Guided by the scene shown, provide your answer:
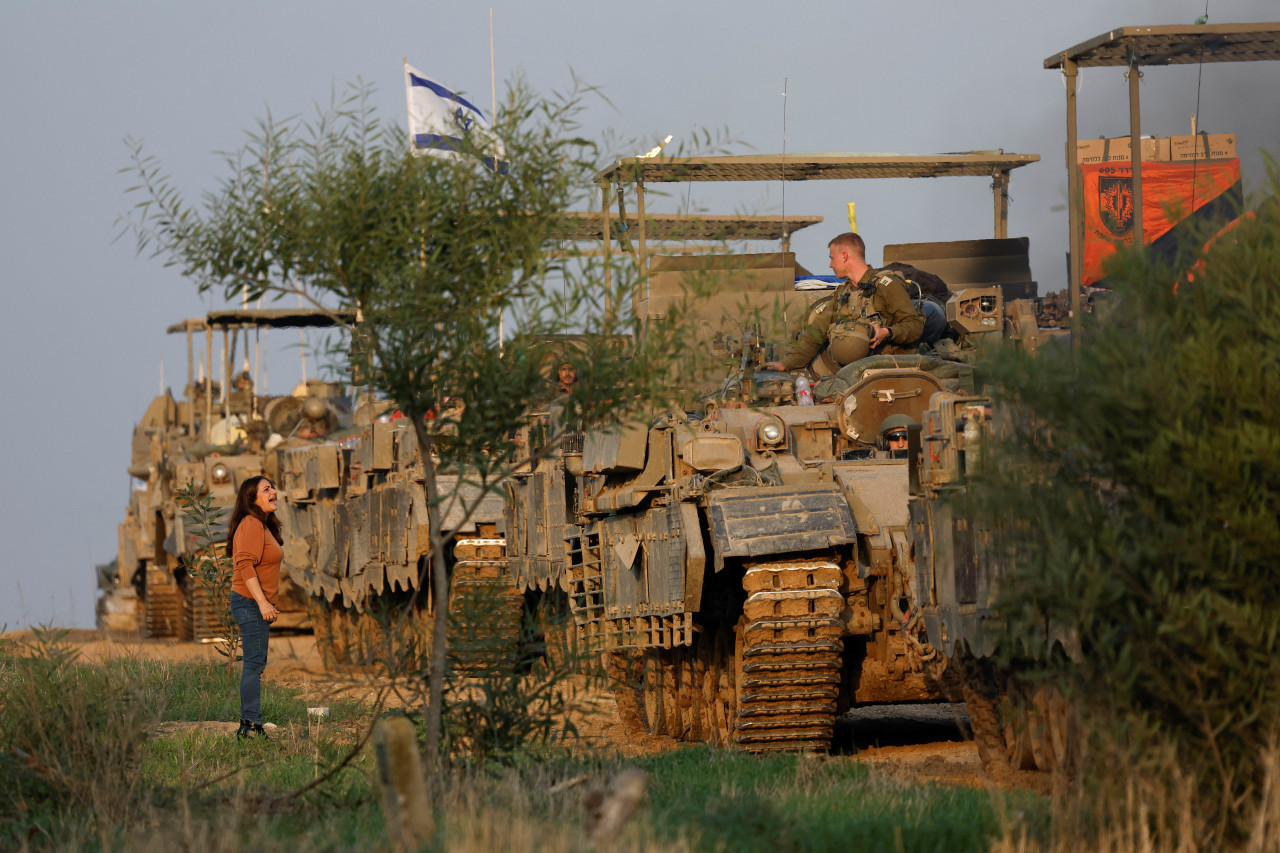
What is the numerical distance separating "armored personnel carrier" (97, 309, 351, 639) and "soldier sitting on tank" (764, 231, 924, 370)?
430 inches

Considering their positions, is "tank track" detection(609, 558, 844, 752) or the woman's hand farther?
the woman's hand

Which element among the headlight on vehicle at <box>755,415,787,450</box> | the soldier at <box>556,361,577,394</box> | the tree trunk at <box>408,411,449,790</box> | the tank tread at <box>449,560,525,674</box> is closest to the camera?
the tree trunk at <box>408,411,449,790</box>

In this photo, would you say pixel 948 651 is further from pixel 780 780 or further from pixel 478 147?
pixel 478 147

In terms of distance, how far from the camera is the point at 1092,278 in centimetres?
1234

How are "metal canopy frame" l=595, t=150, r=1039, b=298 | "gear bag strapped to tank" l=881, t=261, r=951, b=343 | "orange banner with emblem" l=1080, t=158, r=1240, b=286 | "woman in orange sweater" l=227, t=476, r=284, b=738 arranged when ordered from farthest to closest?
"metal canopy frame" l=595, t=150, r=1039, b=298, "orange banner with emblem" l=1080, t=158, r=1240, b=286, "gear bag strapped to tank" l=881, t=261, r=951, b=343, "woman in orange sweater" l=227, t=476, r=284, b=738

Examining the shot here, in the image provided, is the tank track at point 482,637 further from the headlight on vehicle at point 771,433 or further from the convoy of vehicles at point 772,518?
the headlight on vehicle at point 771,433

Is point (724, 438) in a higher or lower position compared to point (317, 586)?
higher

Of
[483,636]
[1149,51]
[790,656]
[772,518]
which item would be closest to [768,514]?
[772,518]

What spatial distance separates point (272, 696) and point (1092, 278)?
7.34m

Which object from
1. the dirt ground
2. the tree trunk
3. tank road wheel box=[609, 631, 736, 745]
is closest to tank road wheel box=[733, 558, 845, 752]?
the dirt ground

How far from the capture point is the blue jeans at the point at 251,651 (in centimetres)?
1039

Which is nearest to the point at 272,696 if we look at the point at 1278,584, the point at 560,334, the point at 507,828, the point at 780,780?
the point at 780,780

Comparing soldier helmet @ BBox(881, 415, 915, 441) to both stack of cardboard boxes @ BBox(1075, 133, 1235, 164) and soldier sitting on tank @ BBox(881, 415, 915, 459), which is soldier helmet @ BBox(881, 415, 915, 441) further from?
stack of cardboard boxes @ BBox(1075, 133, 1235, 164)

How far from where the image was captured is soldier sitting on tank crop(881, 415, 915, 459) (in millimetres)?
11062
